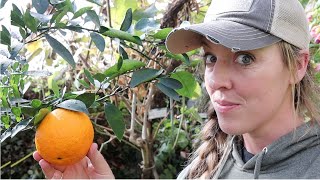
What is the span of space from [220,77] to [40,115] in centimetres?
30

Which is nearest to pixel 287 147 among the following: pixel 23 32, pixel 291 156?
pixel 291 156

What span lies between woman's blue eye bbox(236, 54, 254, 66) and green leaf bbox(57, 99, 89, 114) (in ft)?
0.88

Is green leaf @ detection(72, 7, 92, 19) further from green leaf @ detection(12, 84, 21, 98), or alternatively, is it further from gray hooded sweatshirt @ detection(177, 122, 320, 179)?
gray hooded sweatshirt @ detection(177, 122, 320, 179)

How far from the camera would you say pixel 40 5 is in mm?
725

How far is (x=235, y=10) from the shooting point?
827 mm

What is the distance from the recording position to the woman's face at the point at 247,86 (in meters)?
0.77

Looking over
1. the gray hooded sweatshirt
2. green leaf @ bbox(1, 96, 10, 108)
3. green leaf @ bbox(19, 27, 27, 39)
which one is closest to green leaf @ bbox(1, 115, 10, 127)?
green leaf @ bbox(1, 96, 10, 108)

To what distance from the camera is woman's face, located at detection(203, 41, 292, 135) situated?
2.51 ft

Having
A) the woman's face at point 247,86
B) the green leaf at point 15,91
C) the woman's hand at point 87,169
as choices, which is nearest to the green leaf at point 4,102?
the green leaf at point 15,91

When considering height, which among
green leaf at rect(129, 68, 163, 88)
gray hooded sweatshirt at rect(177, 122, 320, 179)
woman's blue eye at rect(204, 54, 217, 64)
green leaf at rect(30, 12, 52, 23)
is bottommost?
gray hooded sweatshirt at rect(177, 122, 320, 179)

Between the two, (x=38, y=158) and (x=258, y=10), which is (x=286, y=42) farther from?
(x=38, y=158)

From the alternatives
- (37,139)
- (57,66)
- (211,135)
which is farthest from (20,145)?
(37,139)

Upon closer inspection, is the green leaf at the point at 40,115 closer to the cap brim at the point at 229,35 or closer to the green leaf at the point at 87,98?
the green leaf at the point at 87,98

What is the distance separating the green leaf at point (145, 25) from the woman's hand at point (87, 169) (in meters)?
0.22
